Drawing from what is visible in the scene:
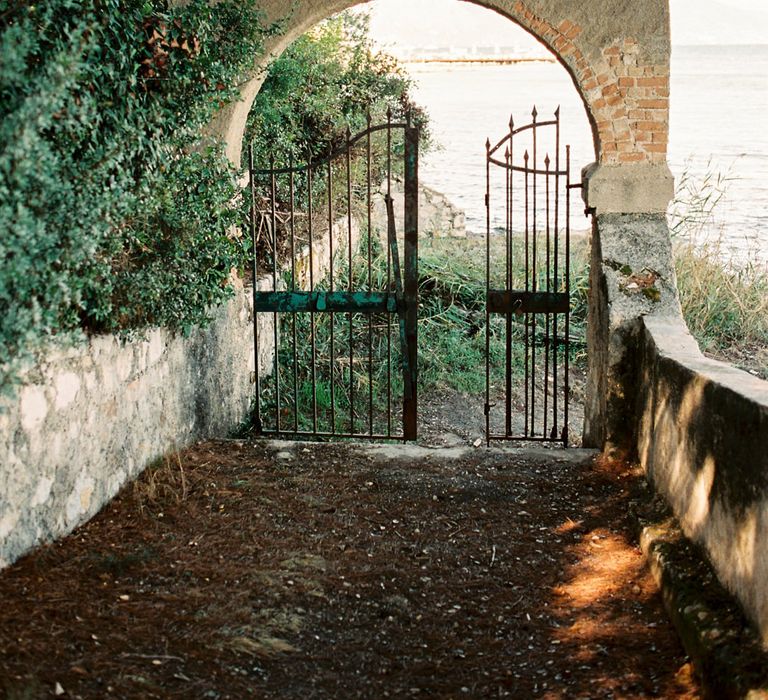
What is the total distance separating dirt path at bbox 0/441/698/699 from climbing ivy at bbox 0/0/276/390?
1.01 metres

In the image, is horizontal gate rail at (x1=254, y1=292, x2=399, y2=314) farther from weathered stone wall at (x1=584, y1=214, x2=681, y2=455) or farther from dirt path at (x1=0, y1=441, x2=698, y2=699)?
weathered stone wall at (x1=584, y1=214, x2=681, y2=455)

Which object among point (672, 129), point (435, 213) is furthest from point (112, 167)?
point (672, 129)

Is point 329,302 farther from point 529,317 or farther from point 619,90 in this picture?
point 529,317

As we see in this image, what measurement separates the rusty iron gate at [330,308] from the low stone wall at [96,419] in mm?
533

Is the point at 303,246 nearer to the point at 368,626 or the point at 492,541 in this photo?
the point at 492,541

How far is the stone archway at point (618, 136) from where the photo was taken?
612cm

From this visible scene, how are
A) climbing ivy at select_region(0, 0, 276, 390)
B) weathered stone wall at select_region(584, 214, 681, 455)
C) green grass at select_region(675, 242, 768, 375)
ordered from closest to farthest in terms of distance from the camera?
climbing ivy at select_region(0, 0, 276, 390), weathered stone wall at select_region(584, 214, 681, 455), green grass at select_region(675, 242, 768, 375)

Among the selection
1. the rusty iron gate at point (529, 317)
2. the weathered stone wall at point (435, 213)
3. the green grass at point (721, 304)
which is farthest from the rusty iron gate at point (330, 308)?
the green grass at point (721, 304)

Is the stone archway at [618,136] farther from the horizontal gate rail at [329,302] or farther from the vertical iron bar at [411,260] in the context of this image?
the horizontal gate rail at [329,302]

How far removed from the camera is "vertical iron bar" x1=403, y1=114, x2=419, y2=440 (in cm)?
643

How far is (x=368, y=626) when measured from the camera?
4.10 metres

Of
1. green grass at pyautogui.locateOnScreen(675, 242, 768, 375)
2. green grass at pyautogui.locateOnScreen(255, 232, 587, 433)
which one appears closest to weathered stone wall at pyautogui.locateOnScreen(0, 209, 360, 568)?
green grass at pyautogui.locateOnScreen(255, 232, 587, 433)

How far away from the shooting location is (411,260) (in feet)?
21.6

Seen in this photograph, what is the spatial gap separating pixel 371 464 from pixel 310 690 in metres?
2.63
